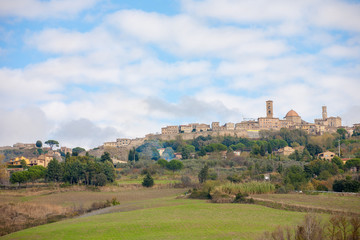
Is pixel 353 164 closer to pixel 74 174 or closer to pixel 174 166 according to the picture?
pixel 174 166

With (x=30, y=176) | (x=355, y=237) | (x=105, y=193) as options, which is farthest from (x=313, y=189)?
(x=30, y=176)

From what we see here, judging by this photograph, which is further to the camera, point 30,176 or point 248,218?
point 30,176

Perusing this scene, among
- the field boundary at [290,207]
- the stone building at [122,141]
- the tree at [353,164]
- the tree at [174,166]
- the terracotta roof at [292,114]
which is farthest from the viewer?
the stone building at [122,141]

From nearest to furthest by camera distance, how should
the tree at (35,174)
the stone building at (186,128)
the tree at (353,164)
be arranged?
the tree at (35,174) < the tree at (353,164) < the stone building at (186,128)

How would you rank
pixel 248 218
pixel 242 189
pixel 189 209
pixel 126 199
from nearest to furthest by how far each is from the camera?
pixel 248 218, pixel 189 209, pixel 242 189, pixel 126 199

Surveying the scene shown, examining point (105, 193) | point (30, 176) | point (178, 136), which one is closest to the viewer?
point (105, 193)

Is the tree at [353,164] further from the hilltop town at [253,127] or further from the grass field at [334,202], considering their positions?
the hilltop town at [253,127]

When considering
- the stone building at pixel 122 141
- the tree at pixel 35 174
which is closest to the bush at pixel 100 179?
the tree at pixel 35 174

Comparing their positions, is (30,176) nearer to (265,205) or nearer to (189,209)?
(189,209)

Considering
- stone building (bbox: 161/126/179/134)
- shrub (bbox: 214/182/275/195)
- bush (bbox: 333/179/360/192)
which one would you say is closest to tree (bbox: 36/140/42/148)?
stone building (bbox: 161/126/179/134)

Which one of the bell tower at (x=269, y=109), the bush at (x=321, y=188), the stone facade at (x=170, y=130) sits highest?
the bell tower at (x=269, y=109)

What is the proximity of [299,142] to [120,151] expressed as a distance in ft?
150

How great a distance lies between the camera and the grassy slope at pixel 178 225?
730 inches

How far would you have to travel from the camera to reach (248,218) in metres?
22.5
